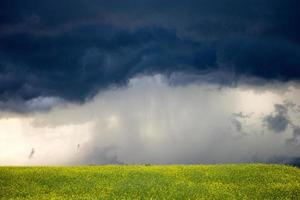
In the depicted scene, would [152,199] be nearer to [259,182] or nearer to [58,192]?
[58,192]

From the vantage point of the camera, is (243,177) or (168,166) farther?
(168,166)

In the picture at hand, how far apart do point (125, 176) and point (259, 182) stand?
12332mm

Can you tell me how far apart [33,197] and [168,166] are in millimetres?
18161

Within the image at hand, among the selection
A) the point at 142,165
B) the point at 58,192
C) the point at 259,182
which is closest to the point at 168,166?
the point at 142,165

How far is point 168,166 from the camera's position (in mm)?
53250

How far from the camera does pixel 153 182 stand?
143 feet

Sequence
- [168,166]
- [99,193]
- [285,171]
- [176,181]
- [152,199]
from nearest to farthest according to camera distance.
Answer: [152,199]
[99,193]
[176,181]
[285,171]
[168,166]

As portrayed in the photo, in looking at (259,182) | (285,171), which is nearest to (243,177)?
(259,182)

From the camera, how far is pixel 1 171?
162ft

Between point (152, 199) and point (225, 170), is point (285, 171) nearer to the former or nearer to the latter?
point (225, 170)

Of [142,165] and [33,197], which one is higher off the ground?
[142,165]

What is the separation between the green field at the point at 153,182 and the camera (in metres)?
39.7

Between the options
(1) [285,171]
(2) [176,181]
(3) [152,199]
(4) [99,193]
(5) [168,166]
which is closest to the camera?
(3) [152,199]

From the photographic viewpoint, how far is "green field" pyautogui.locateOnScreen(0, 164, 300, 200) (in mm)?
39656
